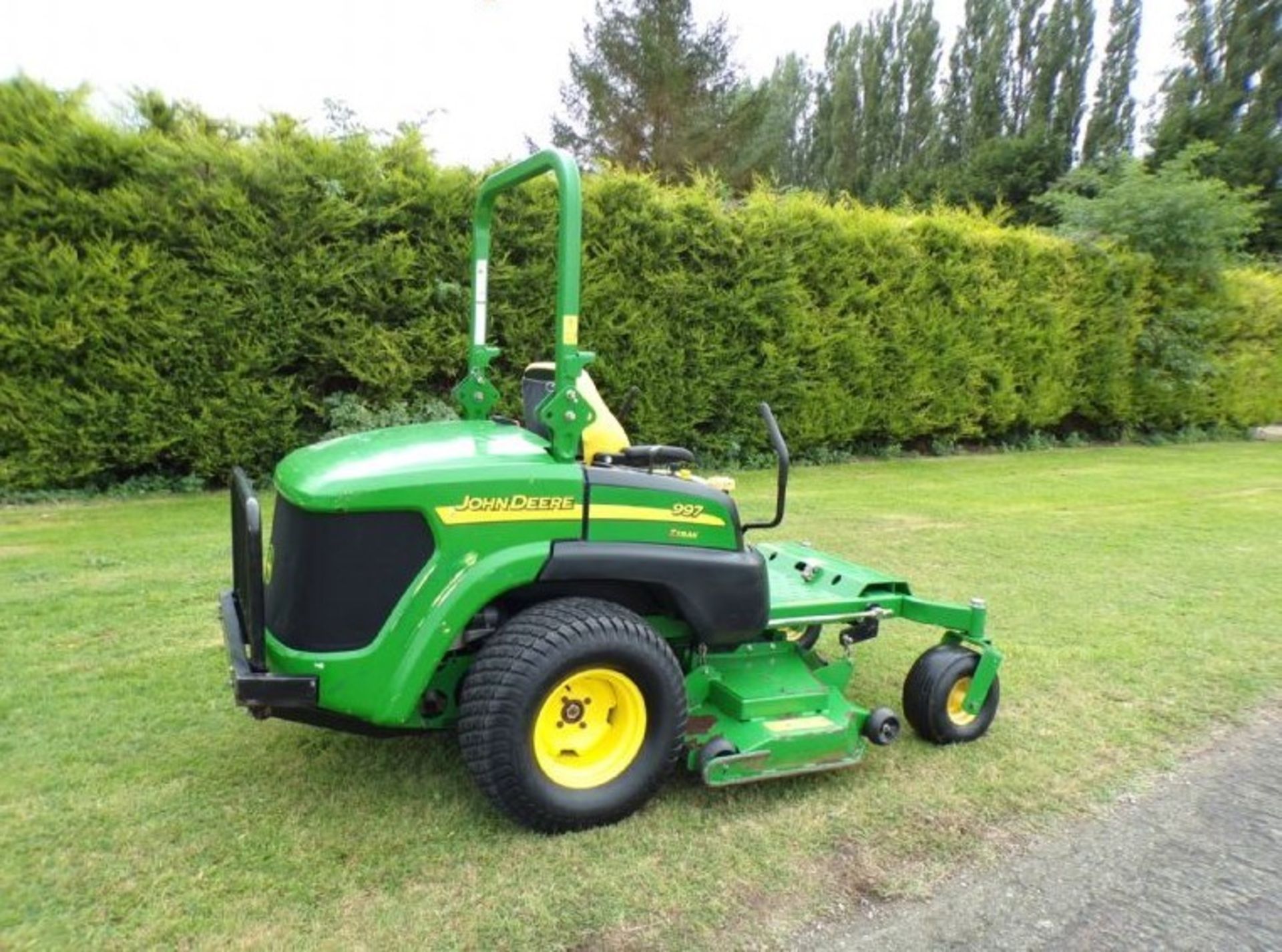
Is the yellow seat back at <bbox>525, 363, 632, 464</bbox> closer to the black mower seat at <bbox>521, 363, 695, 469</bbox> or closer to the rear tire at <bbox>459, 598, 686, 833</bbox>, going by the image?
the black mower seat at <bbox>521, 363, 695, 469</bbox>

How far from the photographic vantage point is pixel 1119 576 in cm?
614

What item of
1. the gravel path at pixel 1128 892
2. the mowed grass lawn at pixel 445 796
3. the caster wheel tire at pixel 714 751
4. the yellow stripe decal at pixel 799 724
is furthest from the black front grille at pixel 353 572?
the gravel path at pixel 1128 892

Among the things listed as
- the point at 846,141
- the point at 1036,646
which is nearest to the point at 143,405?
the point at 1036,646

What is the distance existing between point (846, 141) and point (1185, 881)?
3944 cm

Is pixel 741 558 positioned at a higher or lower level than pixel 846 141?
lower

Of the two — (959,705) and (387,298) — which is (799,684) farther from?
(387,298)

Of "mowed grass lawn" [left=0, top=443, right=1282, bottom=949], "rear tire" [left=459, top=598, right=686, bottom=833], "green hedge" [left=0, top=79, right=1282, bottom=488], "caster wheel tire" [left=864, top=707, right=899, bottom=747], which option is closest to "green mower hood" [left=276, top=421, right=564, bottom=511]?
"rear tire" [left=459, top=598, right=686, bottom=833]

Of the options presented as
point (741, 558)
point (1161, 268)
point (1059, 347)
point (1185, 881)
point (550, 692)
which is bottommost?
point (1185, 881)

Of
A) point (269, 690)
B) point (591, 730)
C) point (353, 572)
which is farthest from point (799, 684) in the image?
point (269, 690)

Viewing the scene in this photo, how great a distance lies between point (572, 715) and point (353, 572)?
0.80 metres

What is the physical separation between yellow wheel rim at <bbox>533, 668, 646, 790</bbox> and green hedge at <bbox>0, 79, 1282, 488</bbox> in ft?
21.0

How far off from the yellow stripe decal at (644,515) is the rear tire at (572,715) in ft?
0.92

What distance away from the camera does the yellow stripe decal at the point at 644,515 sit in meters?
2.81

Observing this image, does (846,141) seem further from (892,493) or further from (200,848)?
(200,848)
